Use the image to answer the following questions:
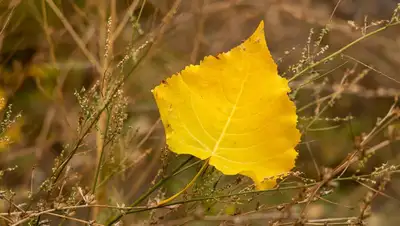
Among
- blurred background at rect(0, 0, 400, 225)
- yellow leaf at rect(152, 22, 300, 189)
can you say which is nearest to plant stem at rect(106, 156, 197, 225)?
yellow leaf at rect(152, 22, 300, 189)

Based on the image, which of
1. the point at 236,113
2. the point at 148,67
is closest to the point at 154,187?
the point at 236,113

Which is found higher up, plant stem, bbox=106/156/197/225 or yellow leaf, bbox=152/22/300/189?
yellow leaf, bbox=152/22/300/189

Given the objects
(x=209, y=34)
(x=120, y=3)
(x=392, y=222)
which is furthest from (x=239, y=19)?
(x=392, y=222)

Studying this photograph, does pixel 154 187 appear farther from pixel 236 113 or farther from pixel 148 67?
pixel 148 67

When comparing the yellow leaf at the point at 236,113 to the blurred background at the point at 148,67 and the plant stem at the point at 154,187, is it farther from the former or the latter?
the blurred background at the point at 148,67

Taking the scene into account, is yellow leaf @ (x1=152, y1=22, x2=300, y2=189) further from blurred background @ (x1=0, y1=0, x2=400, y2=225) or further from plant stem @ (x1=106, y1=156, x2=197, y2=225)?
blurred background @ (x1=0, y1=0, x2=400, y2=225)
